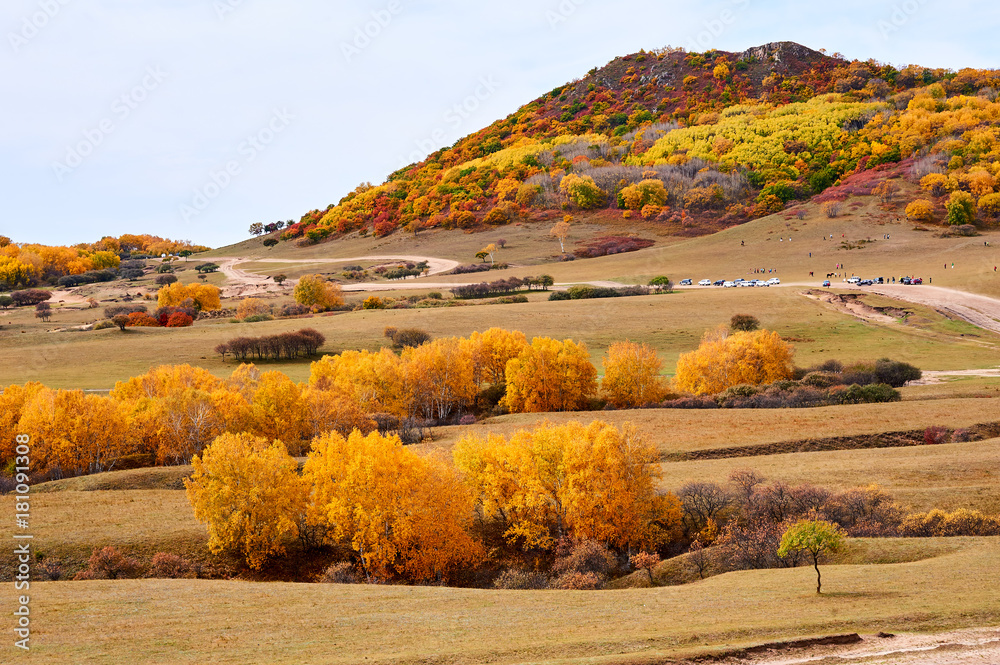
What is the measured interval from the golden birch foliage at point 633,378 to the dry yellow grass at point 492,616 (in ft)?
129

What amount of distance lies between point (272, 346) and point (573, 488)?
6176 cm

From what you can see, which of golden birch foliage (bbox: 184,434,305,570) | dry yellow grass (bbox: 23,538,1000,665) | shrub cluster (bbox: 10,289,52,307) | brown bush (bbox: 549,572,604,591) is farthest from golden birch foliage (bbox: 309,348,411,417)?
shrub cluster (bbox: 10,289,52,307)

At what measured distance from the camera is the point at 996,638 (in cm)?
1838

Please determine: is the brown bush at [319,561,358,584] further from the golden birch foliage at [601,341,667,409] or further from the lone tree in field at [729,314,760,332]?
the lone tree in field at [729,314,760,332]

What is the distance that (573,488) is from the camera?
39156 mm

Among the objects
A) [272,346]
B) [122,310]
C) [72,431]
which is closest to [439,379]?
[272,346]

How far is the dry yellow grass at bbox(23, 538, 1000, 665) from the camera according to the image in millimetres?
19953

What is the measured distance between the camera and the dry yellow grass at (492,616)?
65.5 feet

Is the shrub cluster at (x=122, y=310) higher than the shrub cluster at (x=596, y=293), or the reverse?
the shrub cluster at (x=122, y=310)

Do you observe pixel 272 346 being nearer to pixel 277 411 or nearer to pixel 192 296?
pixel 277 411

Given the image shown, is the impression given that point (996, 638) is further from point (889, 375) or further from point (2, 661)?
point (889, 375)

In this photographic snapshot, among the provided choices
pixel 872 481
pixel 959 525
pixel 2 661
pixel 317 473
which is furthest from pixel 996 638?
pixel 317 473

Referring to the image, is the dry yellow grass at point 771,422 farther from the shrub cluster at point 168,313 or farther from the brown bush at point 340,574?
the shrub cluster at point 168,313

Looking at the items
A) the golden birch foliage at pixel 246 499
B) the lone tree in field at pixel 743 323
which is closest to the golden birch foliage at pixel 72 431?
the golden birch foliage at pixel 246 499
